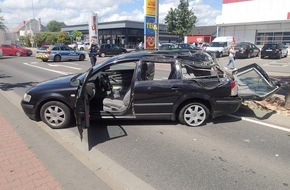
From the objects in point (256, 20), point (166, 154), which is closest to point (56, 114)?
point (166, 154)

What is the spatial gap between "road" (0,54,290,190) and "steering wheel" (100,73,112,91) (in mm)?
909

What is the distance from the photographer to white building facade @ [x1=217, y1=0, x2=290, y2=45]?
29922 millimetres

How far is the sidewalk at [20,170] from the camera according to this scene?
11.3 ft

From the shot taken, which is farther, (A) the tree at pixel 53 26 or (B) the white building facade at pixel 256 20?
(A) the tree at pixel 53 26

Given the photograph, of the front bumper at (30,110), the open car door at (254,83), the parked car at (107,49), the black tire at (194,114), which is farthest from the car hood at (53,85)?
the parked car at (107,49)

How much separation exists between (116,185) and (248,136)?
2920 mm

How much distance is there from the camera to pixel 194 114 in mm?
5637

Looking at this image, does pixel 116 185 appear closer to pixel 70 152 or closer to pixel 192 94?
pixel 70 152

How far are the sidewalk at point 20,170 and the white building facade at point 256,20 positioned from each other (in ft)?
103

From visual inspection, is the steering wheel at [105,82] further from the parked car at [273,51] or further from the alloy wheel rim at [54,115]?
the parked car at [273,51]

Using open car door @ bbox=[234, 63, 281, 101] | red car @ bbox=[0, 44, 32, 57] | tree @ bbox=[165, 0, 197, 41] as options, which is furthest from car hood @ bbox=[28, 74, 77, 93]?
tree @ bbox=[165, 0, 197, 41]

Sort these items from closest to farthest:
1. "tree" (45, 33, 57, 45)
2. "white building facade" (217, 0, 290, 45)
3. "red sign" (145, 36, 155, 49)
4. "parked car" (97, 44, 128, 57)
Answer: "red sign" (145, 36, 155, 49), "white building facade" (217, 0, 290, 45), "parked car" (97, 44, 128, 57), "tree" (45, 33, 57, 45)

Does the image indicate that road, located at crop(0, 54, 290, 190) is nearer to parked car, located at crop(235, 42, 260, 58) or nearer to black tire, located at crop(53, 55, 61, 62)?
black tire, located at crop(53, 55, 61, 62)

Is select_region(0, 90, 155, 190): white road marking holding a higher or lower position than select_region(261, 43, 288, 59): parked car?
lower
